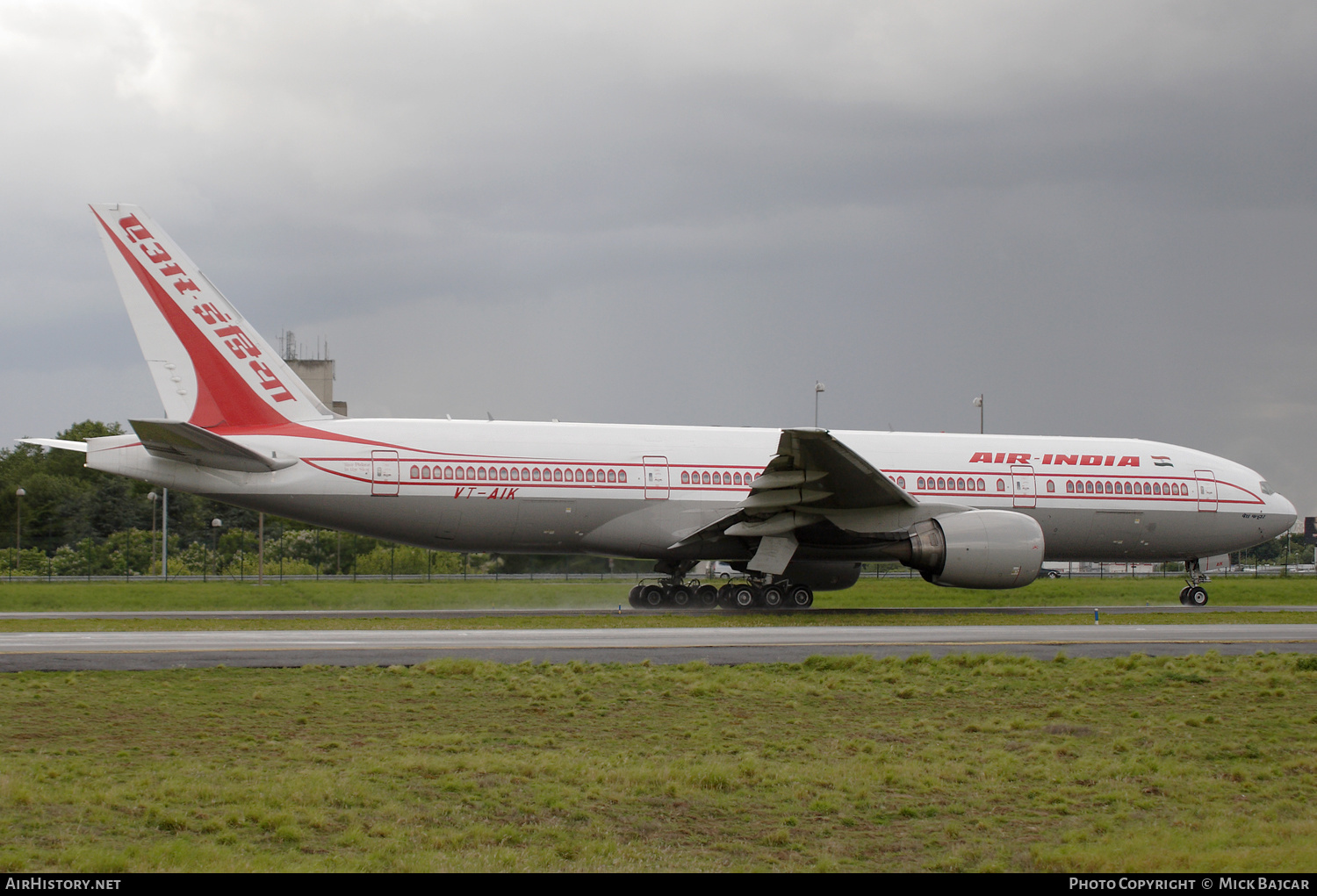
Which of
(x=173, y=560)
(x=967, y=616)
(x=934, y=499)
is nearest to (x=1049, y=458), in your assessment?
(x=934, y=499)

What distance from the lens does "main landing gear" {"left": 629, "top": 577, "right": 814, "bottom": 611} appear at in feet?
82.6

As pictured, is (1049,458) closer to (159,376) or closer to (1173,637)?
(1173,637)

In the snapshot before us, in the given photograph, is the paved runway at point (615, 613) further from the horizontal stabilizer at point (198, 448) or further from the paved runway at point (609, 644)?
the paved runway at point (609, 644)

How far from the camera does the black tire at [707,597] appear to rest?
84.3ft

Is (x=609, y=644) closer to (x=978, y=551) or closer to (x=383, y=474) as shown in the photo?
(x=383, y=474)

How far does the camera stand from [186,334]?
22.9m

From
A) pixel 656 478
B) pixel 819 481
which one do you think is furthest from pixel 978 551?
pixel 656 478

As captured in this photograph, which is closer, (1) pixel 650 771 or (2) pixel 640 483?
(1) pixel 650 771

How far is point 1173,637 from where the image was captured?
18406 millimetres

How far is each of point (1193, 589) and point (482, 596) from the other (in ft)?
66.1

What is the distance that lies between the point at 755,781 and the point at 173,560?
56.7 meters

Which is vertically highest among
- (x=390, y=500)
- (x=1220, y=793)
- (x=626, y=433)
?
(x=626, y=433)

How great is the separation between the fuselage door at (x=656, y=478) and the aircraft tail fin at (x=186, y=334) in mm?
7826
